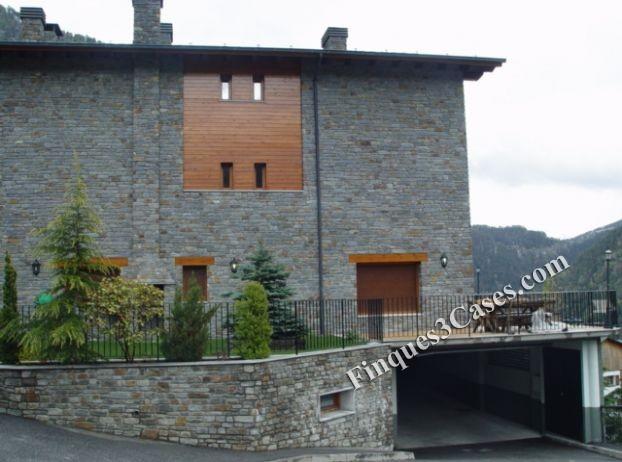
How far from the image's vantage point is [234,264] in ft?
56.6

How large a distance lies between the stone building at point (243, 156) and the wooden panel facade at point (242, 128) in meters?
0.04

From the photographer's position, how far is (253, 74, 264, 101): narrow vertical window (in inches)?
711

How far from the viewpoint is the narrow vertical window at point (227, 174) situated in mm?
17734

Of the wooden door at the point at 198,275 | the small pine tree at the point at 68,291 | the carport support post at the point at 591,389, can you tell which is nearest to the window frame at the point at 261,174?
the wooden door at the point at 198,275

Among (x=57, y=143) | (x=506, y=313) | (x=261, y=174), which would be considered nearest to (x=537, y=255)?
(x=506, y=313)

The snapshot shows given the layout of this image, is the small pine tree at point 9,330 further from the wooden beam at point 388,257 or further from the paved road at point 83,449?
the wooden beam at point 388,257

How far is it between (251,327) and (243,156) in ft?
22.4

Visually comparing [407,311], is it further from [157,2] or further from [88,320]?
[157,2]

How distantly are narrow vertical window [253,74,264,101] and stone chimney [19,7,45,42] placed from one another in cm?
598

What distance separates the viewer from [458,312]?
18.1m

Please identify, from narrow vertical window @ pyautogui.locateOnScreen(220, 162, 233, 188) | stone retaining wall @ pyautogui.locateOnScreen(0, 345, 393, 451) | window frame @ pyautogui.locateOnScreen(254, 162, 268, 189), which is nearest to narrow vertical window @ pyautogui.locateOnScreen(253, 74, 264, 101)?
window frame @ pyautogui.locateOnScreen(254, 162, 268, 189)

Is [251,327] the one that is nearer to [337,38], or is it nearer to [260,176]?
[260,176]

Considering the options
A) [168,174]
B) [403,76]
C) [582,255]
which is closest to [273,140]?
[168,174]

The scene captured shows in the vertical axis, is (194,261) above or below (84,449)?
above
